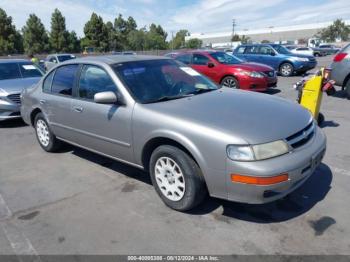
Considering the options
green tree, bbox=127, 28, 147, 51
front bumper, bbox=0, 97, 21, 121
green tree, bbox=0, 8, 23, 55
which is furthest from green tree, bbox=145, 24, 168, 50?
front bumper, bbox=0, 97, 21, 121

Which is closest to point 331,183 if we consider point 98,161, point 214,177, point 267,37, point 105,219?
point 214,177

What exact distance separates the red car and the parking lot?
510 centimetres

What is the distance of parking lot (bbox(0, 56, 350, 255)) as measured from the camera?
2832 millimetres

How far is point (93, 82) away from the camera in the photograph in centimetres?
419

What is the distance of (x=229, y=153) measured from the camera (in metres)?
2.81

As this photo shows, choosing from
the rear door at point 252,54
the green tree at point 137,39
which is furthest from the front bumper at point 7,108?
the green tree at point 137,39

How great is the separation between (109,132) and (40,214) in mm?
1195

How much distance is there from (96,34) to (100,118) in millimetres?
52328

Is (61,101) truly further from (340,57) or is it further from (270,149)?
(340,57)

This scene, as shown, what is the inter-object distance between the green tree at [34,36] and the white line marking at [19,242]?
46610 millimetres

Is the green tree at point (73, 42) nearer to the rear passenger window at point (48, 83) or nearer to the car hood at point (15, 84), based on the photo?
the car hood at point (15, 84)

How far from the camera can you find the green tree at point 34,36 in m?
44.6

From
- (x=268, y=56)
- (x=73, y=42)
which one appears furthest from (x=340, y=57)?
(x=73, y=42)

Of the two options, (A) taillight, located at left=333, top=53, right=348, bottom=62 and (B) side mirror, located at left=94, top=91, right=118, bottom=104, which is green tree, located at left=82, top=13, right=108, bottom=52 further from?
(B) side mirror, located at left=94, top=91, right=118, bottom=104
